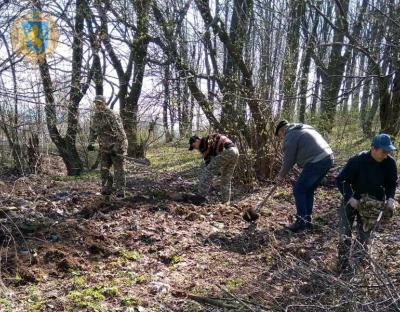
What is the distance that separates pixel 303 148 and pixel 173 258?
242 centimetres

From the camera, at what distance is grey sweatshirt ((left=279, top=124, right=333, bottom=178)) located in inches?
257

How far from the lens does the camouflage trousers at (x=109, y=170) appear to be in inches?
324

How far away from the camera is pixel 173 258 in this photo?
5.53m

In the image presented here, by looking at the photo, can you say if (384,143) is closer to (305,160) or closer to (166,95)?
(305,160)

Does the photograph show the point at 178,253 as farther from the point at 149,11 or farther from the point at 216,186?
the point at 149,11

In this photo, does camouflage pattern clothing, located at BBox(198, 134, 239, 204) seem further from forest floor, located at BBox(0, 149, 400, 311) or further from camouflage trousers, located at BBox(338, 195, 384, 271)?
camouflage trousers, located at BBox(338, 195, 384, 271)

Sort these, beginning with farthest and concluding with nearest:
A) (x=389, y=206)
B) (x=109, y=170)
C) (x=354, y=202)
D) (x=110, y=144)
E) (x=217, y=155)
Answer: (x=109, y=170) < (x=110, y=144) < (x=217, y=155) < (x=354, y=202) < (x=389, y=206)

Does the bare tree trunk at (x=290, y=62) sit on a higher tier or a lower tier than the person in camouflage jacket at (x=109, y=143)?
higher

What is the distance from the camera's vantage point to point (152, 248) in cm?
584

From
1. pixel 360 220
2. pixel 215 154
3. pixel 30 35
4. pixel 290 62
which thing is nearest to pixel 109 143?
pixel 215 154

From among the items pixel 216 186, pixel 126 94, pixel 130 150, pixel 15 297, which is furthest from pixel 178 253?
pixel 126 94

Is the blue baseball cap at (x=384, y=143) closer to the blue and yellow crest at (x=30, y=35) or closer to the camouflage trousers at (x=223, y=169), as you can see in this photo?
the camouflage trousers at (x=223, y=169)

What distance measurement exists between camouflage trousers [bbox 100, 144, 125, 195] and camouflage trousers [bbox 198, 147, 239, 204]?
1.41 m

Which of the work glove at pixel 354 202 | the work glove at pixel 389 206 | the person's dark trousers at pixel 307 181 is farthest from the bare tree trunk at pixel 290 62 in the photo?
the work glove at pixel 389 206
